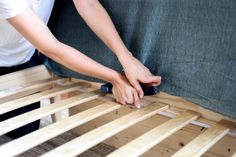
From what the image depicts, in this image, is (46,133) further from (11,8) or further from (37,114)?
(11,8)

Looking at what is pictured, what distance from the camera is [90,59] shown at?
0.79m

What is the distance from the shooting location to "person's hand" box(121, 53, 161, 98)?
31.4 inches

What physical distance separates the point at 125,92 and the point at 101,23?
20 cm

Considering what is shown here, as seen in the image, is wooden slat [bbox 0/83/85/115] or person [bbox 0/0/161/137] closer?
person [bbox 0/0/161/137]

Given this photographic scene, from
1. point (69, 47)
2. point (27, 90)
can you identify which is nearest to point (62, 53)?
point (69, 47)

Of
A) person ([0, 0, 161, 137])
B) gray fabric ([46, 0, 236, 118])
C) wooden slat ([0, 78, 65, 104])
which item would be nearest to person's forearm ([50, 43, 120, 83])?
person ([0, 0, 161, 137])

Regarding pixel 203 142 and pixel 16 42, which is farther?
pixel 16 42

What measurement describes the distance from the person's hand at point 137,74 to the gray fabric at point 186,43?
3cm

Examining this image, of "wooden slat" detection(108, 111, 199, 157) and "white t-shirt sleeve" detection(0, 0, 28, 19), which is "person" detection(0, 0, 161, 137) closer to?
"white t-shirt sleeve" detection(0, 0, 28, 19)

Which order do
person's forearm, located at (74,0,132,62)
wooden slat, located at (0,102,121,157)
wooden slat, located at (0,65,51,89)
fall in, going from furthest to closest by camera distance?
wooden slat, located at (0,65,51,89) < person's forearm, located at (74,0,132,62) < wooden slat, located at (0,102,121,157)

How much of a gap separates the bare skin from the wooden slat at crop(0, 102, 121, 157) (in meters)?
0.06

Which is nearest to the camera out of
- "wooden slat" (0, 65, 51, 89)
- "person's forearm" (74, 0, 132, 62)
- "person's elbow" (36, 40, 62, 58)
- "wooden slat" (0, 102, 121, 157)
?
"wooden slat" (0, 102, 121, 157)

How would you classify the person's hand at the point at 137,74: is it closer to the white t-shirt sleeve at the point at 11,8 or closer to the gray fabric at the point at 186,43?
the gray fabric at the point at 186,43

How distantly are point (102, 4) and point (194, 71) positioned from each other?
332 millimetres
